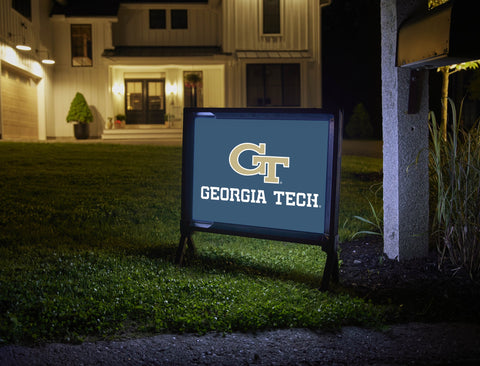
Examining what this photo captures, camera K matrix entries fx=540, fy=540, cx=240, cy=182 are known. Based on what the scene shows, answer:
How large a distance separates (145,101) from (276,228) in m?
24.3

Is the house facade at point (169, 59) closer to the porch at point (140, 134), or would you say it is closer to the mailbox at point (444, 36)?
the porch at point (140, 134)

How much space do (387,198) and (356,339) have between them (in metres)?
1.84

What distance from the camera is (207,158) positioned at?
461 centimetres

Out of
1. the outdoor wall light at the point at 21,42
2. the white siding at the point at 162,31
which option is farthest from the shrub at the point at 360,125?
the outdoor wall light at the point at 21,42

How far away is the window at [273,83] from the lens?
26641 millimetres

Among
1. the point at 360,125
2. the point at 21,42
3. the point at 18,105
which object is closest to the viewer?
the point at 21,42

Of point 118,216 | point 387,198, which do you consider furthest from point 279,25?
point 387,198

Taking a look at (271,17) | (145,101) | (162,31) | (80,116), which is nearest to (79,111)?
(80,116)

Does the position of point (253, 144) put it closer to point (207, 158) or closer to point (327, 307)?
point (207, 158)

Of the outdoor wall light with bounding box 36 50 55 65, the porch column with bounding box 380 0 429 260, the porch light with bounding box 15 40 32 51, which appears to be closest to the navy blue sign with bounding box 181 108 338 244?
the porch column with bounding box 380 0 429 260

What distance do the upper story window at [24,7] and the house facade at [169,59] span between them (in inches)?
36.1

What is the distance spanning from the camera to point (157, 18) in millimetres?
27344

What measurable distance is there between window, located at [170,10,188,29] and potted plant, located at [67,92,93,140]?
634 centimetres

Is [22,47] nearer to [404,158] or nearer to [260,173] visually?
[260,173]
